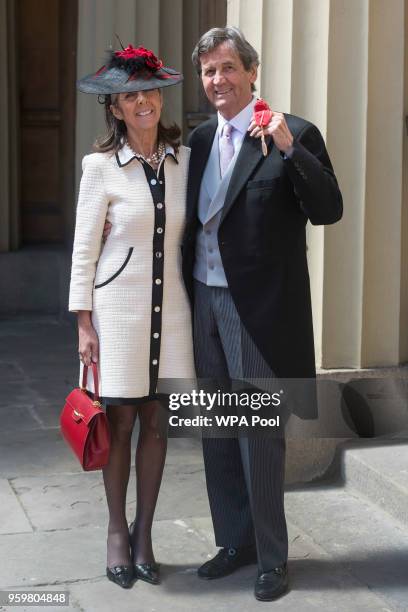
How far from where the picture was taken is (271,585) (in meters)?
4.07

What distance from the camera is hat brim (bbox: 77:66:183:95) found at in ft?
13.0

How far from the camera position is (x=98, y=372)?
4.10m

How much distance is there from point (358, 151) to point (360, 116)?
0.49 ft

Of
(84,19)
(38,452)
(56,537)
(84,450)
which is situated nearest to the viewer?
(84,450)

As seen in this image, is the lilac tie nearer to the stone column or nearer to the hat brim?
the hat brim

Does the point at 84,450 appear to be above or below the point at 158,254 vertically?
below

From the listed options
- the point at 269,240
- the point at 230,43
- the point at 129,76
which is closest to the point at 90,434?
the point at 269,240

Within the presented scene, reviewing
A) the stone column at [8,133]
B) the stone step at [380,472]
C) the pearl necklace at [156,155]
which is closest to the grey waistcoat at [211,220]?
the pearl necklace at [156,155]

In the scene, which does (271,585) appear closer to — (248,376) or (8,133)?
(248,376)

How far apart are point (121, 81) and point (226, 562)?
1.75 meters

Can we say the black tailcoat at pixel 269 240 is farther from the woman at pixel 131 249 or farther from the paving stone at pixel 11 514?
the paving stone at pixel 11 514

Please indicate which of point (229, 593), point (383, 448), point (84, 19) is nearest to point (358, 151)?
point (383, 448)

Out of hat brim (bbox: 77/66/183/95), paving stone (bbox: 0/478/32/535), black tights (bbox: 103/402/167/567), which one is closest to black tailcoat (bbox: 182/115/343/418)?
hat brim (bbox: 77/66/183/95)

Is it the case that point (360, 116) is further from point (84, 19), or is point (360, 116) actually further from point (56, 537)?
point (84, 19)
